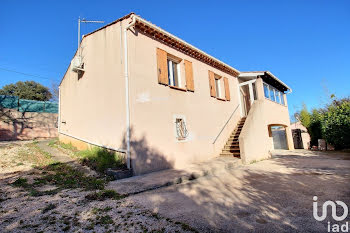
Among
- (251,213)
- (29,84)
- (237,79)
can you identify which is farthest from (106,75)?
(29,84)

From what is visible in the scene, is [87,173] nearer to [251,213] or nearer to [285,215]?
[251,213]

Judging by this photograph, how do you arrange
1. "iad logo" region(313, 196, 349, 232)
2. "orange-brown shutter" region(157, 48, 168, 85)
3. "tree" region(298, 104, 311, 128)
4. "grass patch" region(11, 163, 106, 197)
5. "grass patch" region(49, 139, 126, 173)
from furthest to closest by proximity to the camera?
1. "tree" region(298, 104, 311, 128)
2. "orange-brown shutter" region(157, 48, 168, 85)
3. "grass patch" region(49, 139, 126, 173)
4. "grass patch" region(11, 163, 106, 197)
5. "iad logo" region(313, 196, 349, 232)

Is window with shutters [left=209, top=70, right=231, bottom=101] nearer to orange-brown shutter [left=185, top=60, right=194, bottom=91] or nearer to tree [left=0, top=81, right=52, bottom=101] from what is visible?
orange-brown shutter [left=185, top=60, right=194, bottom=91]

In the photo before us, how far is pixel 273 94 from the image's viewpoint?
44.1ft

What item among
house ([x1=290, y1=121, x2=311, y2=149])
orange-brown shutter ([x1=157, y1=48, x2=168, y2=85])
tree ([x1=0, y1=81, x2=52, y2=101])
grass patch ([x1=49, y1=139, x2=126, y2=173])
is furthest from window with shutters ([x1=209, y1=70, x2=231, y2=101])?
tree ([x1=0, y1=81, x2=52, y2=101])

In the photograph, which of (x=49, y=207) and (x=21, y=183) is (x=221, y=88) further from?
(x=21, y=183)

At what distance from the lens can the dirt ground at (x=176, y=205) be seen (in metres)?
2.56

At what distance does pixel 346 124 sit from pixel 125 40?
14862mm

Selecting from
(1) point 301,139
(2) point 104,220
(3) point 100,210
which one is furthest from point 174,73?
(1) point 301,139

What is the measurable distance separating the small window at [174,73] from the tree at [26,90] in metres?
23.3

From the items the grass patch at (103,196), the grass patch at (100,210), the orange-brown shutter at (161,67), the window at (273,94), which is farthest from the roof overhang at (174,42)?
the grass patch at (100,210)

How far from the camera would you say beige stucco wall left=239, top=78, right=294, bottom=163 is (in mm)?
7971

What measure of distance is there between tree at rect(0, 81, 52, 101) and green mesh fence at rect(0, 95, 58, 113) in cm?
1013

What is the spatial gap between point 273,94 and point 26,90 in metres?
28.4
